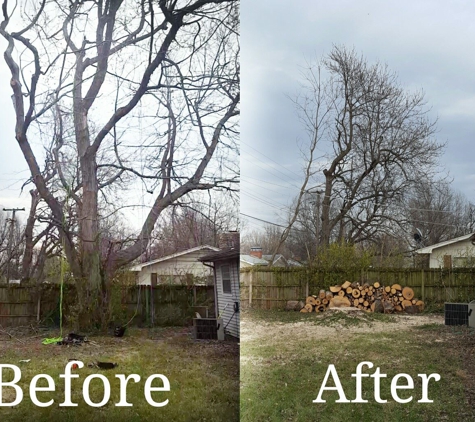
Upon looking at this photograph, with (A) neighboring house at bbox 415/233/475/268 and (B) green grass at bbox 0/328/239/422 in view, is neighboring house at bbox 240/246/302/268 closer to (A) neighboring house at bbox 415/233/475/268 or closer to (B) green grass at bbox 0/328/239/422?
(B) green grass at bbox 0/328/239/422

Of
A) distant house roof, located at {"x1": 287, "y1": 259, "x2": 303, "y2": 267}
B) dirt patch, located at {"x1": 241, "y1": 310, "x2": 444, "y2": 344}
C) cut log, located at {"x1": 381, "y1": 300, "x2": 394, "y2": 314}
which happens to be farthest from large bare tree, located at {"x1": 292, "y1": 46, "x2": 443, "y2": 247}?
dirt patch, located at {"x1": 241, "y1": 310, "x2": 444, "y2": 344}

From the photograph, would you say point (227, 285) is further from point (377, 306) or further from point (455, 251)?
point (455, 251)

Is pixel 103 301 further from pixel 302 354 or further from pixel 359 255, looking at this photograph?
pixel 359 255

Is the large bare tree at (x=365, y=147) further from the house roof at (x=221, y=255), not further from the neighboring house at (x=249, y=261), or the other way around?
the house roof at (x=221, y=255)

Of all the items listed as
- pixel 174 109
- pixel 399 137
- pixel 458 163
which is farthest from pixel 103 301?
pixel 458 163

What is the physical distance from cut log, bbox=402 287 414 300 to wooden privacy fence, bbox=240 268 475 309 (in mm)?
25

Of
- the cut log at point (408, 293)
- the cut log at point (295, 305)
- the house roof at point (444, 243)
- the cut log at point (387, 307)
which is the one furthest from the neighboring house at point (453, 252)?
the cut log at point (295, 305)

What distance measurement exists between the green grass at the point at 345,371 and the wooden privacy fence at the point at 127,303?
358 millimetres

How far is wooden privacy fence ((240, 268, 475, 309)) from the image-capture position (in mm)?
3609

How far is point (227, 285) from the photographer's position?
3684 millimetres

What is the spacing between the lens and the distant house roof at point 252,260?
145 inches

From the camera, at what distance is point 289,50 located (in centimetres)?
394

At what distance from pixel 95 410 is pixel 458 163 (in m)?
2.59

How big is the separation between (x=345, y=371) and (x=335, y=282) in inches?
21.5
